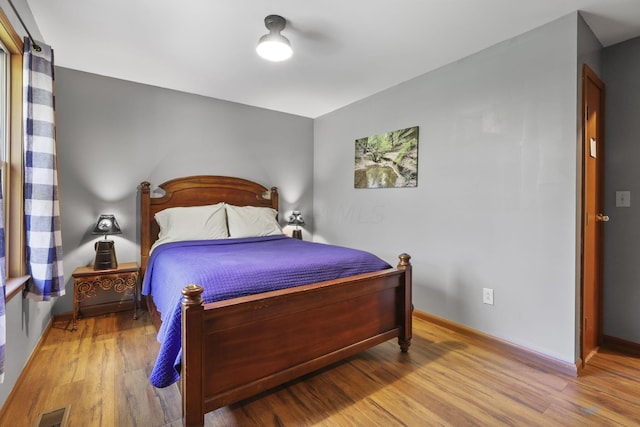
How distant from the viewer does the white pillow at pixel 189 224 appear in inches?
120

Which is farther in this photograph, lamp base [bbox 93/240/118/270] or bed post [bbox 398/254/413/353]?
lamp base [bbox 93/240/118/270]

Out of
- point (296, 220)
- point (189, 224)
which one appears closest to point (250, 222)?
point (189, 224)

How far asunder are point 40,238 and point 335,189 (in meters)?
2.89

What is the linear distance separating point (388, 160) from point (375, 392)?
2183 mm

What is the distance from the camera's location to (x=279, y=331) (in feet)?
5.64

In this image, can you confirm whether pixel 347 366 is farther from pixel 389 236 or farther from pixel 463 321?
pixel 389 236

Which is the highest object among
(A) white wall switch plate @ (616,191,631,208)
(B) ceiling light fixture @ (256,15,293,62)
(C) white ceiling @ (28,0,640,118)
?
(C) white ceiling @ (28,0,640,118)

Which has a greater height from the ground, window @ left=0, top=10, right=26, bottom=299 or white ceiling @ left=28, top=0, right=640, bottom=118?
white ceiling @ left=28, top=0, right=640, bottom=118

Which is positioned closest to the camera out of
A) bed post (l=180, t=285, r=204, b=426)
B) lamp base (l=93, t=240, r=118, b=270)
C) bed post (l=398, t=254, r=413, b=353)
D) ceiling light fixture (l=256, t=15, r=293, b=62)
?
bed post (l=180, t=285, r=204, b=426)

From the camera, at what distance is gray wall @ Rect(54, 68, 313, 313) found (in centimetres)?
292

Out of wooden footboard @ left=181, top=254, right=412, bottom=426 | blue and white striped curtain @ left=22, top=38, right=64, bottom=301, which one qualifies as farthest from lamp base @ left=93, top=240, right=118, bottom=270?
wooden footboard @ left=181, top=254, right=412, bottom=426

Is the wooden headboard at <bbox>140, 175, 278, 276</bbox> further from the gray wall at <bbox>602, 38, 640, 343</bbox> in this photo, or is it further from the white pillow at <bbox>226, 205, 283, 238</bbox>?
the gray wall at <bbox>602, 38, 640, 343</bbox>

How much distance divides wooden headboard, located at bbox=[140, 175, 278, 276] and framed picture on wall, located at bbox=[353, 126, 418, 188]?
3.78 feet

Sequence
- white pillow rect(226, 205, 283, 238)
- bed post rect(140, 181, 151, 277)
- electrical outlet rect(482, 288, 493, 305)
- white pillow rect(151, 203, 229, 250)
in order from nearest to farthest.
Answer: electrical outlet rect(482, 288, 493, 305)
white pillow rect(151, 203, 229, 250)
bed post rect(140, 181, 151, 277)
white pillow rect(226, 205, 283, 238)
